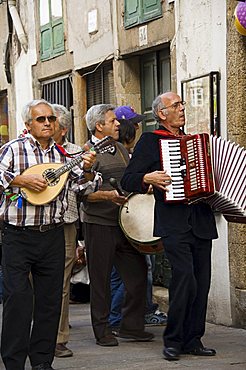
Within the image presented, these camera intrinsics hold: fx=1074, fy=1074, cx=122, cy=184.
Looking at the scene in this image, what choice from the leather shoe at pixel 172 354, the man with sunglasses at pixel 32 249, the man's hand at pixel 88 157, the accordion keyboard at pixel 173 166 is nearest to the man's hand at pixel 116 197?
the accordion keyboard at pixel 173 166

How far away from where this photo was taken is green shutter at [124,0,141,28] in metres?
12.0

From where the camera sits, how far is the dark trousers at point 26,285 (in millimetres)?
7391

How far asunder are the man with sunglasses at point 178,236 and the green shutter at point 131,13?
3.96 meters

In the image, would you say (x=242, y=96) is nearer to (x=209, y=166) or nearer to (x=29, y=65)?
(x=209, y=166)

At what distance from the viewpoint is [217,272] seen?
10.0 m

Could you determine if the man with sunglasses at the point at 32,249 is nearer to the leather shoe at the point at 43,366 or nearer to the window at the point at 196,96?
the leather shoe at the point at 43,366

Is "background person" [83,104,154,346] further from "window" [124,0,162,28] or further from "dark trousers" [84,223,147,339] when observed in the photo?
"window" [124,0,162,28]

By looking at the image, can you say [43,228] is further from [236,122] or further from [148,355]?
[236,122]

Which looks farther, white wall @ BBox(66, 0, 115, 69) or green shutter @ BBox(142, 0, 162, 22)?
white wall @ BBox(66, 0, 115, 69)

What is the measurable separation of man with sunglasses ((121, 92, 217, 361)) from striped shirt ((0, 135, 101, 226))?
71 cm

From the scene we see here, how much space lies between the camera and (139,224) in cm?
896

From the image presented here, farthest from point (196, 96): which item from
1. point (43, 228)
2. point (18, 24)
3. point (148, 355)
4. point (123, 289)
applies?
point (18, 24)

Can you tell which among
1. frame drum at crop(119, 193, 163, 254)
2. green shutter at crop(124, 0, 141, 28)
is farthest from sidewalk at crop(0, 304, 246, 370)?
green shutter at crop(124, 0, 141, 28)

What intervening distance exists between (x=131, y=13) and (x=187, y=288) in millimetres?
5071
